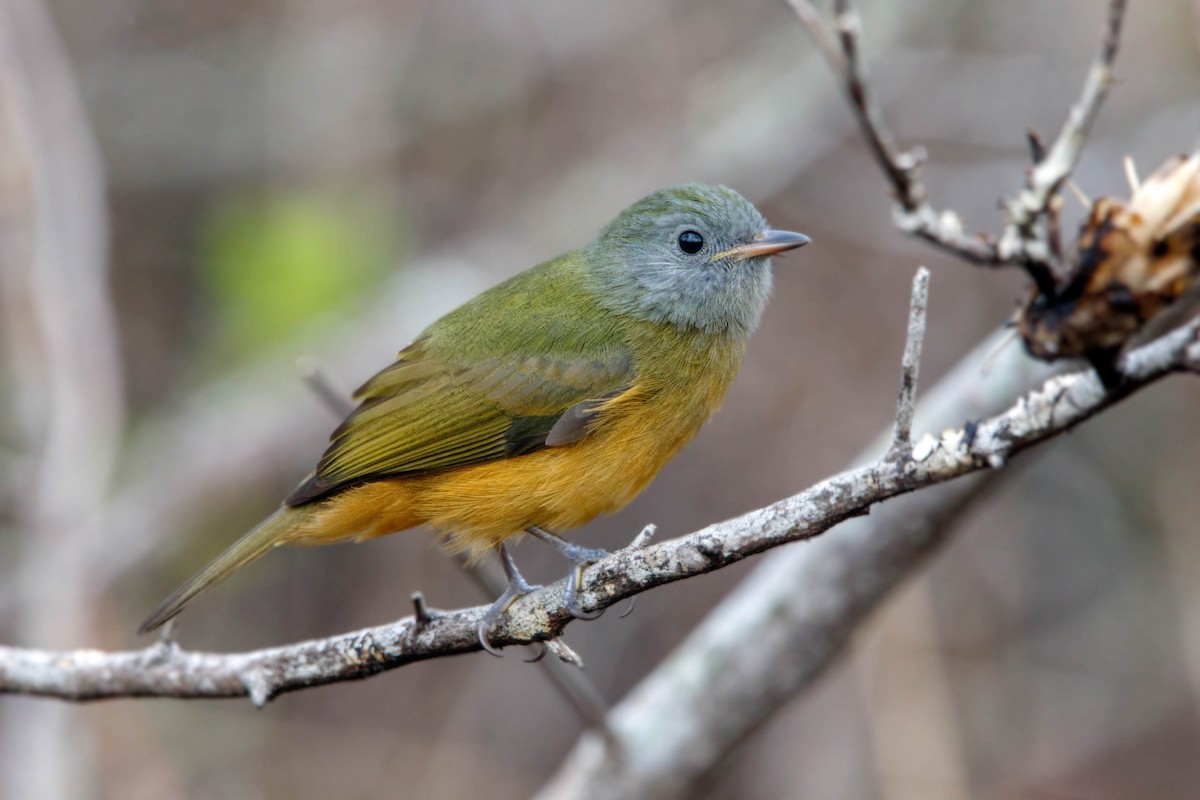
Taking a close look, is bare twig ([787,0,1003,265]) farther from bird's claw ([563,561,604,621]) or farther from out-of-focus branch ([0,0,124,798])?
out-of-focus branch ([0,0,124,798])

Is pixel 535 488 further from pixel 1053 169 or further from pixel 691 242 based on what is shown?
pixel 1053 169

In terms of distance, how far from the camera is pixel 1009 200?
2.53 m

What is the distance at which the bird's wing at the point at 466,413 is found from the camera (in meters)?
3.66

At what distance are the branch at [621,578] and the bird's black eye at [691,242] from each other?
5.75ft

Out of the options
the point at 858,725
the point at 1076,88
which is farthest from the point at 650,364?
the point at 1076,88

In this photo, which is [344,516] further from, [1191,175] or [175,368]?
[175,368]

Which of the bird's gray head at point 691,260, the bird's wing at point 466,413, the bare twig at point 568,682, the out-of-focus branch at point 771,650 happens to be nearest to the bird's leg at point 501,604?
the bare twig at point 568,682

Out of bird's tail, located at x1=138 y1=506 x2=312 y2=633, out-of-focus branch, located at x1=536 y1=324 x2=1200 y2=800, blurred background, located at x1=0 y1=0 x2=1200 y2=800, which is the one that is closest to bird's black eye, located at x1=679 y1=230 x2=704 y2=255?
out-of-focus branch, located at x1=536 y1=324 x2=1200 y2=800

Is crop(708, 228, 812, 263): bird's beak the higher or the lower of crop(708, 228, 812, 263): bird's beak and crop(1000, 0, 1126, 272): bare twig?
the higher

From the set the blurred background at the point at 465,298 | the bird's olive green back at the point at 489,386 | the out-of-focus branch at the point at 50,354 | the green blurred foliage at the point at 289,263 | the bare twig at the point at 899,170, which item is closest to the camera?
the bare twig at the point at 899,170

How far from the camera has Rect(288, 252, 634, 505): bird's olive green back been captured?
12.0ft

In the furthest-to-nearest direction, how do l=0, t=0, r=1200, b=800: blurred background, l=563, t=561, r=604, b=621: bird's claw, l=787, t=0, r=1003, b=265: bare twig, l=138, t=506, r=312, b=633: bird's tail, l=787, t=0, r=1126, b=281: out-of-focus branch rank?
1. l=0, t=0, r=1200, b=800: blurred background
2. l=138, t=506, r=312, b=633: bird's tail
3. l=787, t=0, r=1003, b=265: bare twig
4. l=563, t=561, r=604, b=621: bird's claw
5. l=787, t=0, r=1126, b=281: out-of-focus branch

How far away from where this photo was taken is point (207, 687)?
10.4ft

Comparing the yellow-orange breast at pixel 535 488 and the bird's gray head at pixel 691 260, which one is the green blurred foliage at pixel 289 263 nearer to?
the bird's gray head at pixel 691 260
